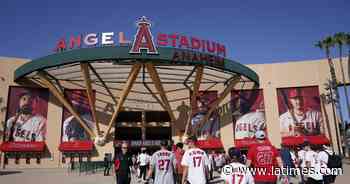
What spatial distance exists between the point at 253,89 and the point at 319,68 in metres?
8.56

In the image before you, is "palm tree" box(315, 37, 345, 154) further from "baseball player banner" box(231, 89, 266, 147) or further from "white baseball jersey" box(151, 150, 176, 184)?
"white baseball jersey" box(151, 150, 176, 184)

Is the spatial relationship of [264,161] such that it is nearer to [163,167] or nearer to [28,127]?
[163,167]

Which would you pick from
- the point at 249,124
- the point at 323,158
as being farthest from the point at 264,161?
the point at 249,124

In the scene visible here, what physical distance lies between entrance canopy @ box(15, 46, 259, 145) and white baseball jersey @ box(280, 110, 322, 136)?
6299mm

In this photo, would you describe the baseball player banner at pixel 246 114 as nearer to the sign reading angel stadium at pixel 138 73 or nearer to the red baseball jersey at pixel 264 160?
the sign reading angel stadium at pixel 138 73

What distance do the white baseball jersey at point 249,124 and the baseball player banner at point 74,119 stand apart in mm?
17711

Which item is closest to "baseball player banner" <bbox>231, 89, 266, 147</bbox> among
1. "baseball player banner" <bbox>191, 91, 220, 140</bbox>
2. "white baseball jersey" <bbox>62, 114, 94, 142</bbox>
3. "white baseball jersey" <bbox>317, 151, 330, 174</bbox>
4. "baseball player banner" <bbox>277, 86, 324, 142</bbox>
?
"baseball player banner" <bbox>191, 91, 220, 140</bbox>

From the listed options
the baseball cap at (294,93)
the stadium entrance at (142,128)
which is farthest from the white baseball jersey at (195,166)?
the baseball cap at (294,93)

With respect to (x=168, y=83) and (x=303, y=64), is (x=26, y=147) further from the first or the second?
(x=303, y=64)

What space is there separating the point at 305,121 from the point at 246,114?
22.4 feet

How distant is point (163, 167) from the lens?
715cm

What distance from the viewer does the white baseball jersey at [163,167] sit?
7099 mm

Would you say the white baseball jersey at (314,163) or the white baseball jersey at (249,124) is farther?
the white baseball jersey at (249,124)

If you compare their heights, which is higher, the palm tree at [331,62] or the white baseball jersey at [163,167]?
the palm tree at [331,62]
